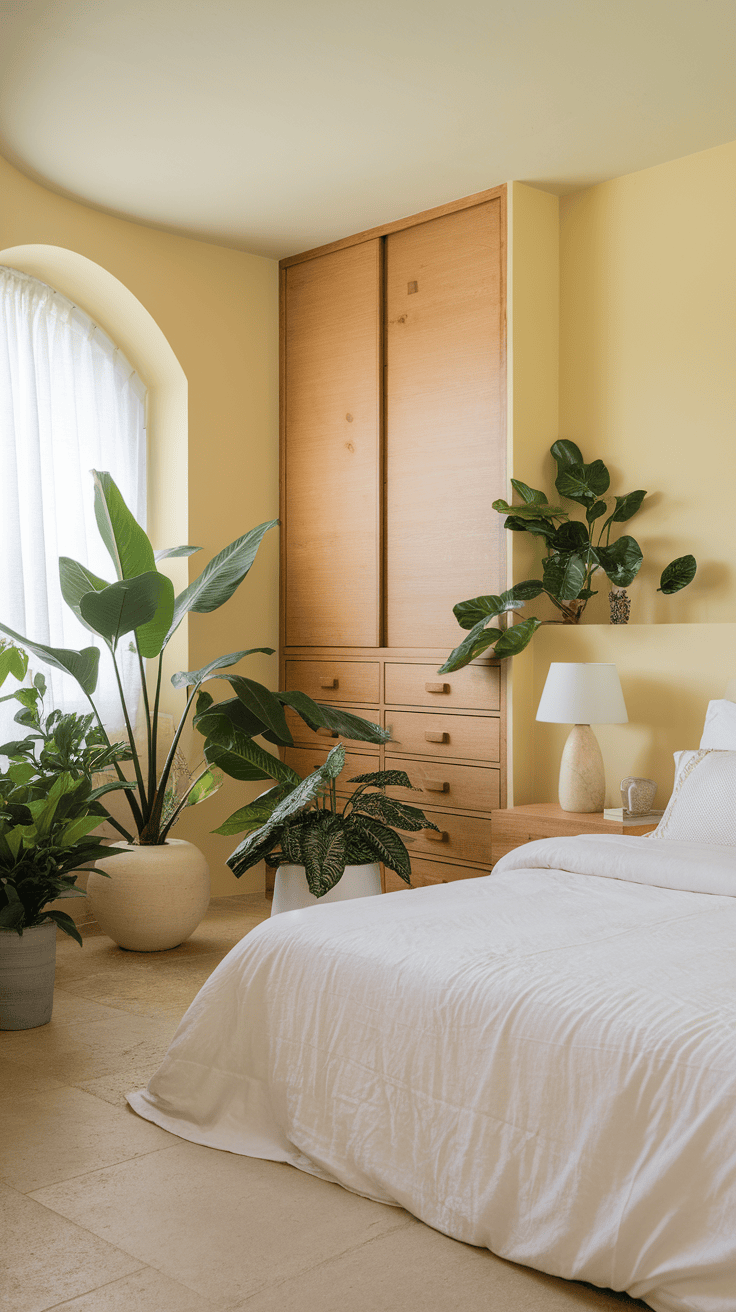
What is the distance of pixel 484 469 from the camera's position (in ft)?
13.8

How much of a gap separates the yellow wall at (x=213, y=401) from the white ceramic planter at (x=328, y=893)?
3.98 ft

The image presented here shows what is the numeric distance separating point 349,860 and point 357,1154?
5.16 feet

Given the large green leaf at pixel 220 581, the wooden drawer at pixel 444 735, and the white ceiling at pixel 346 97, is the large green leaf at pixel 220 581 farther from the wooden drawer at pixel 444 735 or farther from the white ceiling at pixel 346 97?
the white ceiling at pixel 346 97

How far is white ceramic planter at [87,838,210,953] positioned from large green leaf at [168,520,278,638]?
0.81m

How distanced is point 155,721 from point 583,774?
5.05 feet

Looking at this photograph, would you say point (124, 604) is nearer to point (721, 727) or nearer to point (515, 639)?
point (515, 639)

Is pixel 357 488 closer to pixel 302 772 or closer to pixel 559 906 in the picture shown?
pixel 302 772

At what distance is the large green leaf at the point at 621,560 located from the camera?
391 cm

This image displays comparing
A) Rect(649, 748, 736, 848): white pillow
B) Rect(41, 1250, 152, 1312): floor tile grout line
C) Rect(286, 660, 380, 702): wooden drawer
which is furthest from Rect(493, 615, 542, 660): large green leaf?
A: Rect(41, 1250, 152, 1312): floor tile grout line

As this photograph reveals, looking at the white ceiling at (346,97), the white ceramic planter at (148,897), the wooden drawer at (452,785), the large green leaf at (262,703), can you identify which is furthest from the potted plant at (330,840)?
the white ceiling at (346,97)

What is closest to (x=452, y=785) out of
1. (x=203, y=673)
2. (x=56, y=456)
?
(x=203, y=673)

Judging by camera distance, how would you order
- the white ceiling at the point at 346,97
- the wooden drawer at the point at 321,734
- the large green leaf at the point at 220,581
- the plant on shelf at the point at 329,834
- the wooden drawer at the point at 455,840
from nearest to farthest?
the white ceiling at the point at 346,97
the plant on shelf at the point at 329,834
the large green leaf at the point at 220,581
the wooden drawer at the point at 455,840
the wooden drawer at the point at 321,734

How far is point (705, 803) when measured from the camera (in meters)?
2.81

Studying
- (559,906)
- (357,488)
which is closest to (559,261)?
(357,488)
